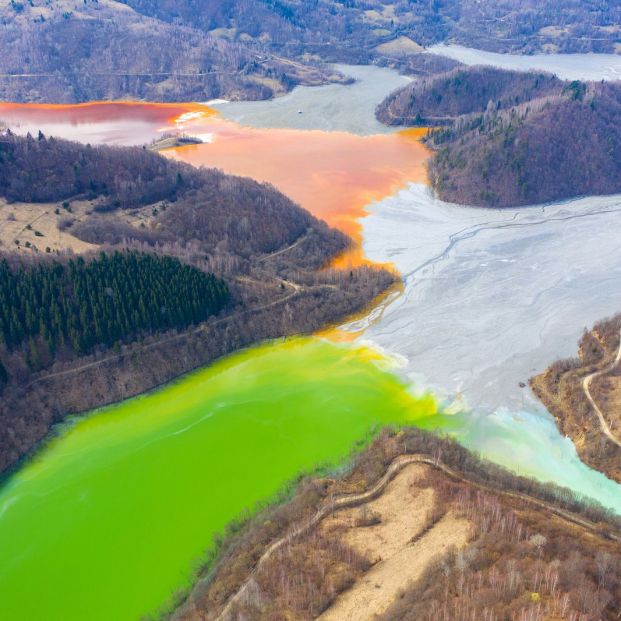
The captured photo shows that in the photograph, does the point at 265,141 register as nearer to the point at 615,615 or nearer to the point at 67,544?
the point at 67,544

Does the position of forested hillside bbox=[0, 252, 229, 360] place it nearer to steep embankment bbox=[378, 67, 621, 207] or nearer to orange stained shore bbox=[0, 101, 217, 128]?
steep embankment bbox=[378, 67, 621, 207]

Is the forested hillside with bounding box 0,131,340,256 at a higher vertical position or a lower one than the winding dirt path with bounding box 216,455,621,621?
higher

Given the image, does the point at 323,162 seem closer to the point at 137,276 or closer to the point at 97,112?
the point at 137,276

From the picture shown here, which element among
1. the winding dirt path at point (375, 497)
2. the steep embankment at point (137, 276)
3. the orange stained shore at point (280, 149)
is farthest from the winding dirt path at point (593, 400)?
the orange stained shore at point (280, 149)

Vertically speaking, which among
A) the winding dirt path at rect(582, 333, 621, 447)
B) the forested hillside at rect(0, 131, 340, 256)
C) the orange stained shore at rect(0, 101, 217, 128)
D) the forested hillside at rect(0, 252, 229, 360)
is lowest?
the winding dirt path at rect(582, 333, 621, 447)

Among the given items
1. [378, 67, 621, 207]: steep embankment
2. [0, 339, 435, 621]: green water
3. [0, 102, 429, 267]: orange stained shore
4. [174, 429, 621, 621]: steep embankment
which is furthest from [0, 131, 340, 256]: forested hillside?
[174, 429, 621, 621]: steep embankment

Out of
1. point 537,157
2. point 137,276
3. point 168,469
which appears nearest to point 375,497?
point 168,469

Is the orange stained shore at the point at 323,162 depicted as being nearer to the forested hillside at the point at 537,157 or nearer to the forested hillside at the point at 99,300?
the forested hillside at the point at 537,157

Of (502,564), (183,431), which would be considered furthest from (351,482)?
(183,431)
